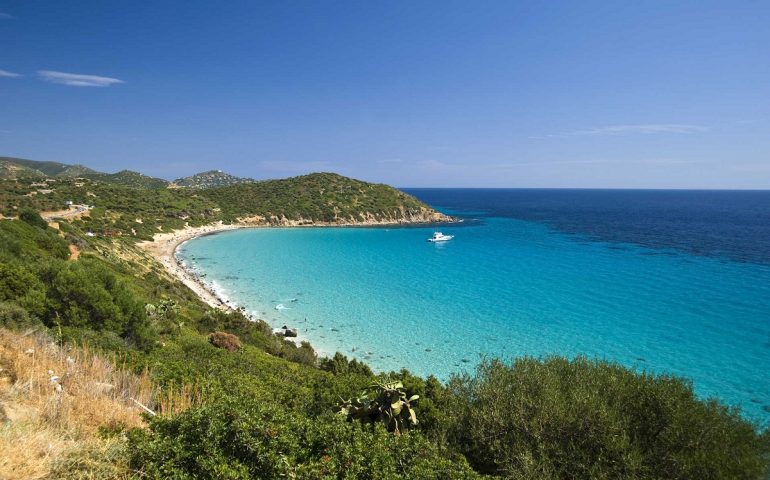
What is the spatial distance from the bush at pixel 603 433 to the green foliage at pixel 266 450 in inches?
109

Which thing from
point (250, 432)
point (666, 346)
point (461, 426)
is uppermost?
point (250, 432)

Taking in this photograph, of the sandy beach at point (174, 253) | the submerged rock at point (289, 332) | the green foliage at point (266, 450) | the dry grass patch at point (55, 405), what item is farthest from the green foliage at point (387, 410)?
the sandy beach at point (174, 253)

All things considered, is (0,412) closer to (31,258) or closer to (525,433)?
(525,433)

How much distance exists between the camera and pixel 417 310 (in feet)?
128

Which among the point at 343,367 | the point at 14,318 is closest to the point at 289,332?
the point at 343,367

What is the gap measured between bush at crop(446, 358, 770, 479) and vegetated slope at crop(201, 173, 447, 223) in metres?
109

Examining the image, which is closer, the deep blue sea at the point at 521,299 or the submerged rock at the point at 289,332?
the deep blue sea at the point at 521,299

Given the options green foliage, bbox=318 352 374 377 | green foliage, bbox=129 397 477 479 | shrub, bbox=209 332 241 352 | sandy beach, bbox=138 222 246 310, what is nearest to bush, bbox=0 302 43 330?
shrub, bbox=209 332 241 352

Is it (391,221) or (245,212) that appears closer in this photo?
(245,212)

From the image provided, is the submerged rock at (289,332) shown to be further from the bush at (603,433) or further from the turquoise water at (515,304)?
the bush at (603,433)

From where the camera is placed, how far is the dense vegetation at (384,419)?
6707 mm

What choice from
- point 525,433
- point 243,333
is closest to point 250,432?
point 525,433

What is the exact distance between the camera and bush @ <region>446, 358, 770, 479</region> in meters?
9.50

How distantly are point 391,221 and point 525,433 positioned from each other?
11734 centimetres
